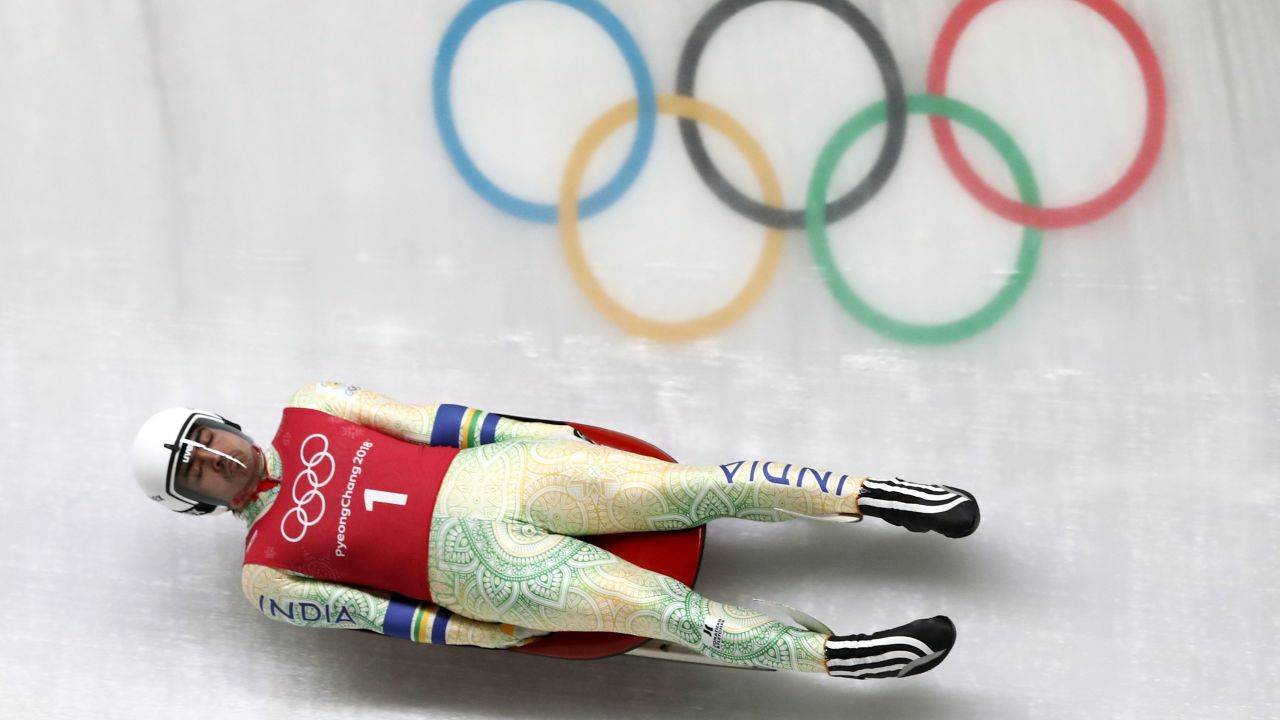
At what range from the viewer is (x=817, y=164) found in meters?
3.02

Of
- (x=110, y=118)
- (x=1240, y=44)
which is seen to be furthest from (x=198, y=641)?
(x=1240, y=44)

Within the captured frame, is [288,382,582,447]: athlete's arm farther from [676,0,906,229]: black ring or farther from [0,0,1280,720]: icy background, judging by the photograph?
[676,0,906,229]: black ring

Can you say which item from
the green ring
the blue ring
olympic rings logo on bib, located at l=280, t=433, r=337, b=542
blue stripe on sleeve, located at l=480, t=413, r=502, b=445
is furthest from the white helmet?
the green ring

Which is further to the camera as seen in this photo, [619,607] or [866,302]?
[866,302]

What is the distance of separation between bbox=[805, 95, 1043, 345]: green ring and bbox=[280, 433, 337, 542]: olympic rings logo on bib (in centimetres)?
127

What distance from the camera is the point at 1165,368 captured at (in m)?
2.83

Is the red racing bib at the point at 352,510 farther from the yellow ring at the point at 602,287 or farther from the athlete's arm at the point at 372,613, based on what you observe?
the yellow ring at the point at 602,287

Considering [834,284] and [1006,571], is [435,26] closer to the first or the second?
[834,284]

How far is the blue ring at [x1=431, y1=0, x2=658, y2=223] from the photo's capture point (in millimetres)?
3090

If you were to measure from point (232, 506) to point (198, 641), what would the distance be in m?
0.51

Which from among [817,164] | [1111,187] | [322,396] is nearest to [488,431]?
[322,396]

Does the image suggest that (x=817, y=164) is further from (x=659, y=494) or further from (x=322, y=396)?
(x=322, y=396)

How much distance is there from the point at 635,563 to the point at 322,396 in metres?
0.79

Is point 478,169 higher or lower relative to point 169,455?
higher
